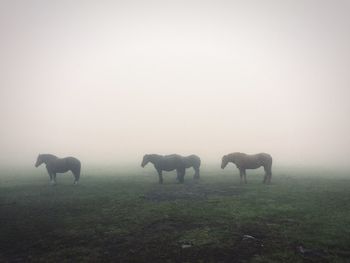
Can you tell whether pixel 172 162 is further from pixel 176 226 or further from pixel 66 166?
pixel 176 226

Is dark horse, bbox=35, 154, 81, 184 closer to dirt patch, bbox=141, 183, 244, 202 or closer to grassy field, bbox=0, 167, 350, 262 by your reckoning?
grassy field, bbox=0, 167, 350, 262

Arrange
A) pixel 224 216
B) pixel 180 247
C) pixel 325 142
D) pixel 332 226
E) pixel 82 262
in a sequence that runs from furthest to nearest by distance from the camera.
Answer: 1. pixel 325 142
2. pixel 224 216
3. pixel 332 226
4. pixel 180 247
5. pixel 82 262

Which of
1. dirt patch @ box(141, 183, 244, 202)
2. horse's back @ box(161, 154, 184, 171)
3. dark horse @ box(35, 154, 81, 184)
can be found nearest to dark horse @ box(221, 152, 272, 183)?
dirt patch @ box(141, 183, 244, 202)

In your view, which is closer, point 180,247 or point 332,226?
point 180,247

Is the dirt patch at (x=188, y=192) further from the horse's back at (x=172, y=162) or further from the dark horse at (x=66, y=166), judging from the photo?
the dark horse at (x=66, y=166)

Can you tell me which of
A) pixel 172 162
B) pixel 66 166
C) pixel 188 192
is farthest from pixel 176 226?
pixel 66 166

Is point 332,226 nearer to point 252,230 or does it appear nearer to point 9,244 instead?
point 252,230

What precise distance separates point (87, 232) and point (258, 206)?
33.2ft

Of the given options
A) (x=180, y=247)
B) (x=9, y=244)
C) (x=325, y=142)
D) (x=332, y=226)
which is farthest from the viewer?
(x=325, y=142)

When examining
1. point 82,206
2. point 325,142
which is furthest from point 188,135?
point 82,206

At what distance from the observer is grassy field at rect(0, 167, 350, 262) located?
465 inches

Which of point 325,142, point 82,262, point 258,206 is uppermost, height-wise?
point 325,142

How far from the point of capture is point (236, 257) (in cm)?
1138

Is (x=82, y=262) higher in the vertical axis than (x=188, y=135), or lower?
lower
